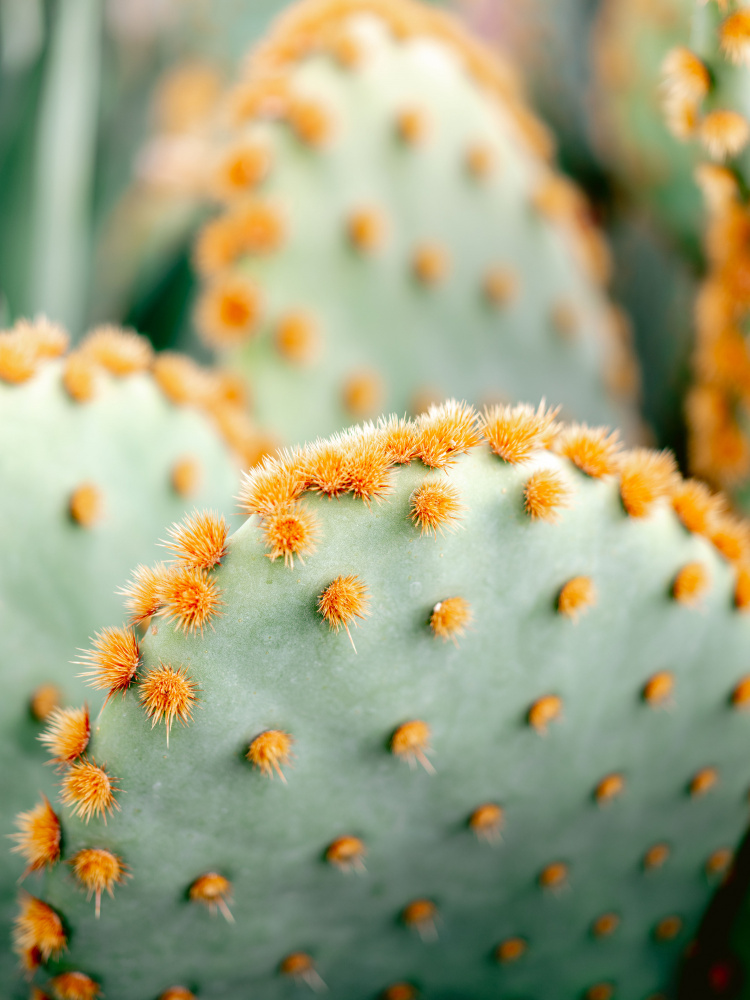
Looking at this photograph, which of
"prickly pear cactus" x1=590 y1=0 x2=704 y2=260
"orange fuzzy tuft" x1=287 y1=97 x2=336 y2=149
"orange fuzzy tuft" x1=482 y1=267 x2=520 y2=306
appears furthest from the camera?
"prickly pear cactus" x1=590 y1=0 x2=704 y2=260

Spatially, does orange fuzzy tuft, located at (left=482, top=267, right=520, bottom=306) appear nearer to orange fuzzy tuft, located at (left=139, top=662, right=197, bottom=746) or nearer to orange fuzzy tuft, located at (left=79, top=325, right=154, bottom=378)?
orange fuzzy tuft, located at (left=79, top=325, right=154, bottom=378)

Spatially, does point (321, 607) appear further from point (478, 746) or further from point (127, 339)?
point (127, 339)

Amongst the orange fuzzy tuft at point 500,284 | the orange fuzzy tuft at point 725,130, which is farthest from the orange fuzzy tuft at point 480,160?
the orange fuzzy tuft at point 725,130

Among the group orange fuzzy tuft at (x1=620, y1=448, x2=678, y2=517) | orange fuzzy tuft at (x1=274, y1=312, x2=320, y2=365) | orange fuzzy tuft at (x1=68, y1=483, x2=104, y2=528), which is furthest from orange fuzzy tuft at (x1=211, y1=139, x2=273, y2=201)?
orange fuzzy tuft at (x1=620, y1=448, x2=678, y2=517)

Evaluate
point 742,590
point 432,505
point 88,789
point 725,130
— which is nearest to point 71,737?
point 88,789

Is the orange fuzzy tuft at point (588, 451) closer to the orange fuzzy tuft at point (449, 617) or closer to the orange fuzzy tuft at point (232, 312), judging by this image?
the orange fuzzy tuft at point (449, 617)
